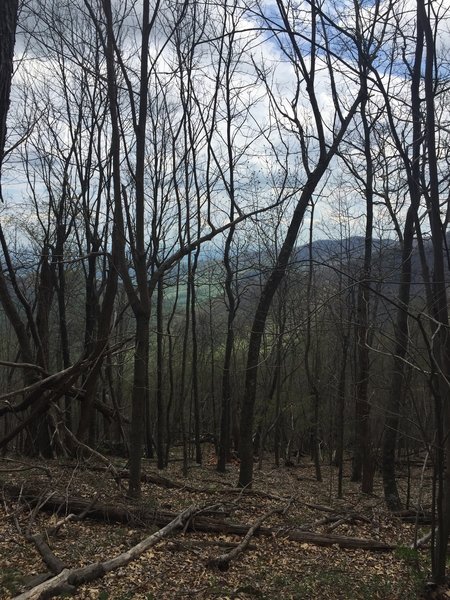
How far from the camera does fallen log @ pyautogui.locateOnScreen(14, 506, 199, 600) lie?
14.1 feet

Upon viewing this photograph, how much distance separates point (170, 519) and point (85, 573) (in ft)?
6.62

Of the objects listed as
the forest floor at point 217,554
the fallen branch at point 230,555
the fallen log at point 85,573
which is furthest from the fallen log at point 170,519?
the fallen log at point 85,573

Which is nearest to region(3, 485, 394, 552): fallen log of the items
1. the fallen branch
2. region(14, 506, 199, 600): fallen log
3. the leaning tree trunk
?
the fallen branch

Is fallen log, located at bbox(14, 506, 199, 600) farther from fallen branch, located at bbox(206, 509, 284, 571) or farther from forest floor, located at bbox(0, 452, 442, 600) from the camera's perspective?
fallen branch, located at bbox(206, 509, 284, 571)

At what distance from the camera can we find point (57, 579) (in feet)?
14.9

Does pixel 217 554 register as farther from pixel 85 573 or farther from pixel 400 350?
pixel 400 350

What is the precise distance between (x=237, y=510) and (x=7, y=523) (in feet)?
11.1

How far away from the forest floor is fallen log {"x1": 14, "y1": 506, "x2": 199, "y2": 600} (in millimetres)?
68

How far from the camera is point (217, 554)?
5.98 m

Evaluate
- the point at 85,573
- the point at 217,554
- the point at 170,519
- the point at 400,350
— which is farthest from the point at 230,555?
the point at 400,350

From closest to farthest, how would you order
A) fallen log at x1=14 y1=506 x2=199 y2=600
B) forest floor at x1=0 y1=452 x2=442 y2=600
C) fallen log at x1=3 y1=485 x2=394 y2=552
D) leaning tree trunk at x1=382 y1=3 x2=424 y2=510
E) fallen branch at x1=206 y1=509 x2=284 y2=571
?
fallen log at x1=14 y1=506 x2=199 y2=600 → forest floor at x1=0 y1=452 x2=442 y2=600 → fallen branch at x1=206 y1=509 x2=284 y2=571 → leaning tree trunk at x1=382 y1=3 x2=424 y2=510 → fallen log at x1=3 y1=485 x2=394 y2=552

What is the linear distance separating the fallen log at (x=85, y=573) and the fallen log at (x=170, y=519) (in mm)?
473

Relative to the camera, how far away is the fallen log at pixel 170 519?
22.2 ft

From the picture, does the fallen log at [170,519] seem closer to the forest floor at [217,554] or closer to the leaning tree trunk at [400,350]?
the forest floor at [217,554]
